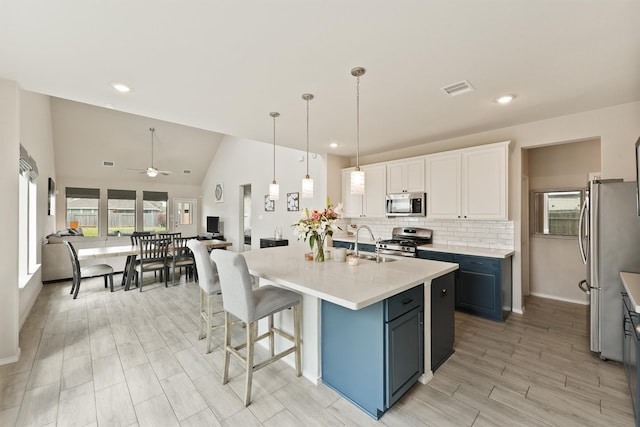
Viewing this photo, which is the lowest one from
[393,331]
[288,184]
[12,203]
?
[393,331]

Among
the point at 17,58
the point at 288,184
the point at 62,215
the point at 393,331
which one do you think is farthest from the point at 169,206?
the point at 393,331

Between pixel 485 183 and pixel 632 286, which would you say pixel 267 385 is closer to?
pixel 632 286

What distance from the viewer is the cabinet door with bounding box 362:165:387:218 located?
15.6 feet

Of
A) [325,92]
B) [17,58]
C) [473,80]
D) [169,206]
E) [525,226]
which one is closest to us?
[17,58]

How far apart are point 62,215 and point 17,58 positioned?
710 centimetres

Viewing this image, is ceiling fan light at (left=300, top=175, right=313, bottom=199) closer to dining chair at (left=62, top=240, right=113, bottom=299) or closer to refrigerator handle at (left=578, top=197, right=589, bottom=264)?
refrigerator handle at (left=578, top=197, right=589, bottom=264)

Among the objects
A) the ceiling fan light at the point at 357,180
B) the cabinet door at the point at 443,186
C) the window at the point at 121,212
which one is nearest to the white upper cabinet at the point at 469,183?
the cabinet door at the point at 443,186

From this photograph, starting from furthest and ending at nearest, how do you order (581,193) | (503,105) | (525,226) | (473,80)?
(525,226) → (581,193) → (503,105) → (473,80)

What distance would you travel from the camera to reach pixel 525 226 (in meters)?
4.17

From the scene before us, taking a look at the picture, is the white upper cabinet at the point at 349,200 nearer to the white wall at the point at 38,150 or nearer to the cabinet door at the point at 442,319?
the cabinet door at the point at 442,319

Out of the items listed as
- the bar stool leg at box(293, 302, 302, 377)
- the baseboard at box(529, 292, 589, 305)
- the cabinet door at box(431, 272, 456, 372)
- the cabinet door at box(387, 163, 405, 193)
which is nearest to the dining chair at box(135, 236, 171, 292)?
the bar stool leg at box(293, 302, 302, 377)

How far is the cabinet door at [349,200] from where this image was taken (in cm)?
514

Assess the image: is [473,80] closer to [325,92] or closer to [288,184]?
[325,92]

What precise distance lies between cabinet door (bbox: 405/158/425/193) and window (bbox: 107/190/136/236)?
8.02m
